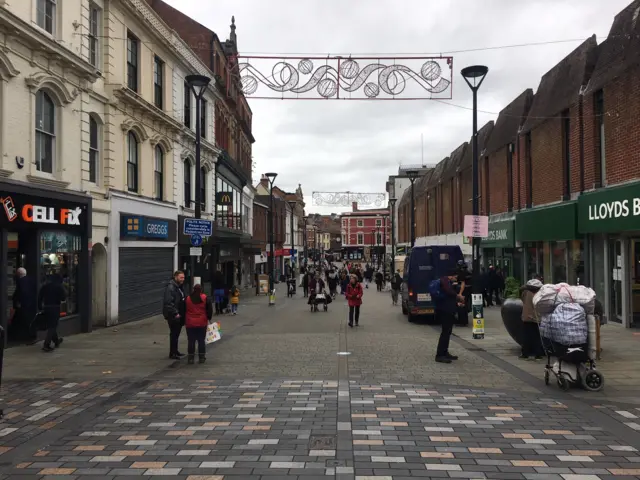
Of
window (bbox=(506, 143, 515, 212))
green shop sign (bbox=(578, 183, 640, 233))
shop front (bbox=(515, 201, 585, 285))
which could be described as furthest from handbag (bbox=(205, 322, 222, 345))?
window (bbox=(506, 143, 515, 212))

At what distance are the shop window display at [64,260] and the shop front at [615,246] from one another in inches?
544

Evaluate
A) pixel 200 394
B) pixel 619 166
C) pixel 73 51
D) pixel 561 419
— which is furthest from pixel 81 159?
pixel 619 166

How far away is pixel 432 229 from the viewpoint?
45594mm

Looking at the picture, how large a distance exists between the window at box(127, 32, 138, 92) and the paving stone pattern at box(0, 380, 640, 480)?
521 inches

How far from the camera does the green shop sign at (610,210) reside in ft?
43.8

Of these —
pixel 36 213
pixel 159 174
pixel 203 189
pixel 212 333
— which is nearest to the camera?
pixel 212 333

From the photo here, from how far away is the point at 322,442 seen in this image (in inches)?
225

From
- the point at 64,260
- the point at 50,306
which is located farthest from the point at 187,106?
the point at 50,306

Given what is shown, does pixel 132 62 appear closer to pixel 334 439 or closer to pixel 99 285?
pixel 99 285

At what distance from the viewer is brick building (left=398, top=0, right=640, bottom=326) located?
47.7 feet

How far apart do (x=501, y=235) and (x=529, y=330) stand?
591 inches

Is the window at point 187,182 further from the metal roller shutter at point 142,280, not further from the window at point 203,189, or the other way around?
the metal roller shutter at point 142,280

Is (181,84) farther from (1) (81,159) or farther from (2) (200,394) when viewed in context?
(2) (200,394)

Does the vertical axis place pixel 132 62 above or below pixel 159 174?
above
